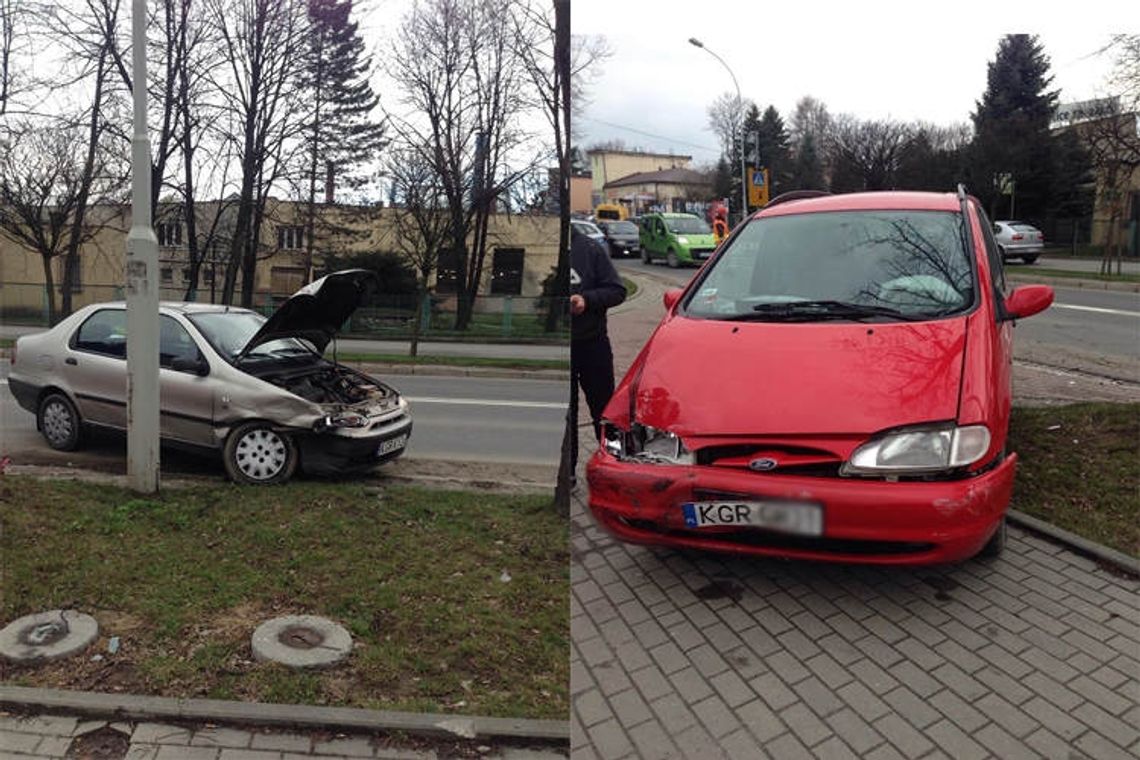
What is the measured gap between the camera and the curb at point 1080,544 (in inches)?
91.5

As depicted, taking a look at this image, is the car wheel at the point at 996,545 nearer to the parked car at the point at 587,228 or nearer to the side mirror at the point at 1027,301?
the side mirror at the point at 1027,301

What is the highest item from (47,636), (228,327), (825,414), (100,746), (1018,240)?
(1018,240)

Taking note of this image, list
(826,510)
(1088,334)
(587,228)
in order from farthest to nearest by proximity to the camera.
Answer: (1088,334)
(826,510)
(587,228)

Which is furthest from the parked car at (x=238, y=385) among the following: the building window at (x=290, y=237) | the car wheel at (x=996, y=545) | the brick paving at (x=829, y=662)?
the car wheel at (x=996, y=545)

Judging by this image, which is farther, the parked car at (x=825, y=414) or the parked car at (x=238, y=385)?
the parked car at (x=238, y=385)

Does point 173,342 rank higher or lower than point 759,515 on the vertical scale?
higher

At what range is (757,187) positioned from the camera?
214 centimetres

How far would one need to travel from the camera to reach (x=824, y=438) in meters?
1.55

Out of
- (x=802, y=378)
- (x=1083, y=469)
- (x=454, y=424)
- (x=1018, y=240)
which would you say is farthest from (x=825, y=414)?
(x=1083, y=469)

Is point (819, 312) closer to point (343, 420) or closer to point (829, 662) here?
point (829, 662)

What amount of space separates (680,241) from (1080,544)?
1.66m

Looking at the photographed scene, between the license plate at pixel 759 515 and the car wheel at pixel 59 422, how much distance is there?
2000 mm

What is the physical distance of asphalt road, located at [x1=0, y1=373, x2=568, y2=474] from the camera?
2166 mm

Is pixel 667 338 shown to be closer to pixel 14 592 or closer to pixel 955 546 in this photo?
pixel 955 546
